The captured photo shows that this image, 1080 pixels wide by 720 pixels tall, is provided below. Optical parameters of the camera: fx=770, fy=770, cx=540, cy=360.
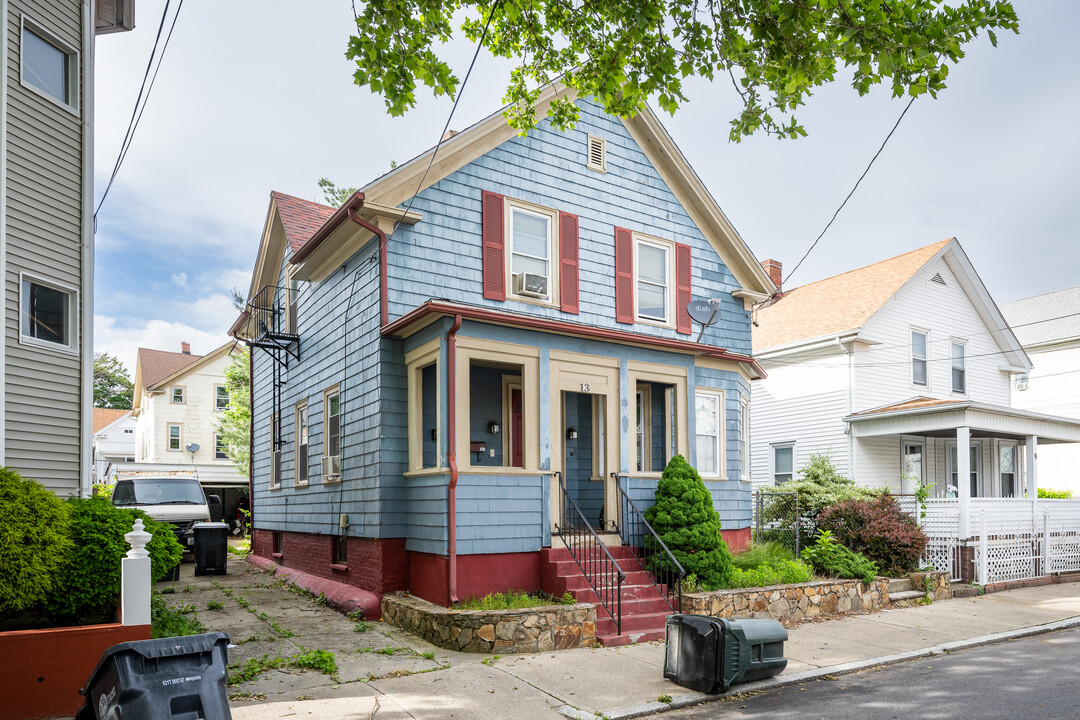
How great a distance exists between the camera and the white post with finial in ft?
21.4

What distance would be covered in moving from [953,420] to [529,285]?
414 inches

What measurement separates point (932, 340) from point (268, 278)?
1810cm

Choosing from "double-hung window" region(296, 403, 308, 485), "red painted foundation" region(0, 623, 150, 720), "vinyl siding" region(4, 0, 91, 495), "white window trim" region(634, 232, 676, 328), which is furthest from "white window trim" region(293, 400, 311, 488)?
"red painted foundation" region(0, 623, 150, 720)

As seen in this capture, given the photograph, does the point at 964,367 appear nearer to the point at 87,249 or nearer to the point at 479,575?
the point at 479,575

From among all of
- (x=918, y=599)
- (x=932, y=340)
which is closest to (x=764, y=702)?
(x=918, y=599)

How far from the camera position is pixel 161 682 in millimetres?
4707

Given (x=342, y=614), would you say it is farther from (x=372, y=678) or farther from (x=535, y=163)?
(x=535, y=163)

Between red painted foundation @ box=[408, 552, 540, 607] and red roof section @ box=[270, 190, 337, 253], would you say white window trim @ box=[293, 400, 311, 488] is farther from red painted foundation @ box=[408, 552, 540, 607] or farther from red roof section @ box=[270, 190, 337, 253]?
red painted foundation @ box=[408, 552, 540, 607]

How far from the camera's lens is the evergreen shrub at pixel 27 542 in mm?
6508

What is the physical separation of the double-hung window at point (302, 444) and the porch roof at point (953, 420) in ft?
43.5

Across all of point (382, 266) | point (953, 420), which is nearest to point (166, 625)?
point (382, 266)

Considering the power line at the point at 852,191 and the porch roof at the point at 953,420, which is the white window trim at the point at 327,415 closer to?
the power line at the point at 852,191

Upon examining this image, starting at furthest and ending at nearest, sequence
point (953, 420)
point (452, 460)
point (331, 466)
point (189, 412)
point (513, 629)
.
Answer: point (189, 412) < point (953, 420) < point (331, 466) < point (452, 460) < point (513, 629)

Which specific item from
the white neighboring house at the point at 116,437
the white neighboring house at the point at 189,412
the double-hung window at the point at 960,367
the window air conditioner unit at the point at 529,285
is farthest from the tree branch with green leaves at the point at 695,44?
A: the white neighboring house at the point at 116,437
